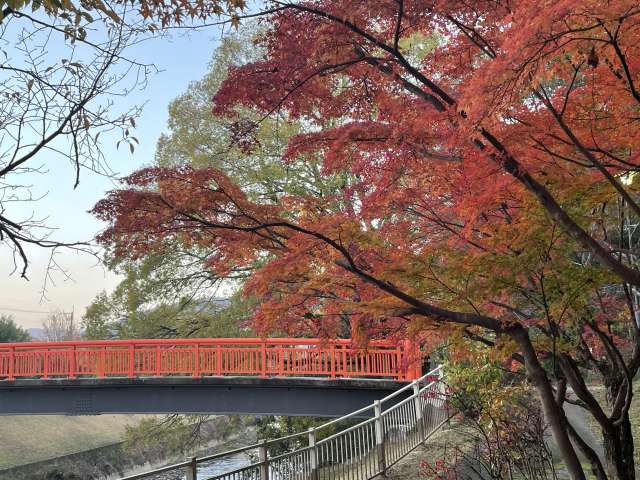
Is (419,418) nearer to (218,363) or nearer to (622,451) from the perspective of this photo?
(622,451)

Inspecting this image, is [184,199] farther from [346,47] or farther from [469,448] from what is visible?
[469,448]

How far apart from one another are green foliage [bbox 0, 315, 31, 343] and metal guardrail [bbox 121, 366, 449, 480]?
30661 mm

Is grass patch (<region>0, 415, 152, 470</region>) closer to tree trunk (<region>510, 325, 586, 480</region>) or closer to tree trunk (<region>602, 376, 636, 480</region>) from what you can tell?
tree trunk (<region>602, 376, 636, 480</region>)

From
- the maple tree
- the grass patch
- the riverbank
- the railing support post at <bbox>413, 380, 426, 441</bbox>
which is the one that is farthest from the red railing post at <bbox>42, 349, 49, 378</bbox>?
the maple tree

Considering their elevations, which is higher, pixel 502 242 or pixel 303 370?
pixel 502 242

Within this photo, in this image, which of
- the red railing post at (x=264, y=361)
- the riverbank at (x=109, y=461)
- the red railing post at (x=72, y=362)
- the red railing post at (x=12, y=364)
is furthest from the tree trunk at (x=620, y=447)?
the riverbank at (x=109, y=461)

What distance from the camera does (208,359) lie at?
644 inches

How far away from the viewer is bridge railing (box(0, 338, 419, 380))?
1546 cm

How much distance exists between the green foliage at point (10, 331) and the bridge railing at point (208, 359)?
2134 cm

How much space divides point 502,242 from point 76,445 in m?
26.3

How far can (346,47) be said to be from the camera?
6035 mm

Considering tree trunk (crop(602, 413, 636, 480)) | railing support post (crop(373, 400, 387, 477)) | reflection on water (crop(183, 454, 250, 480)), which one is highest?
tree trunk (crop(602, 413, 636, 480))

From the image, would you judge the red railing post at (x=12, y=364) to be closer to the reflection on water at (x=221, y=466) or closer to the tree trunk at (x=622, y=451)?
the reflection on water at (x=221, y=466)

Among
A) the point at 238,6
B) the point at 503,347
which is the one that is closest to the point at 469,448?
the point at 503,347
